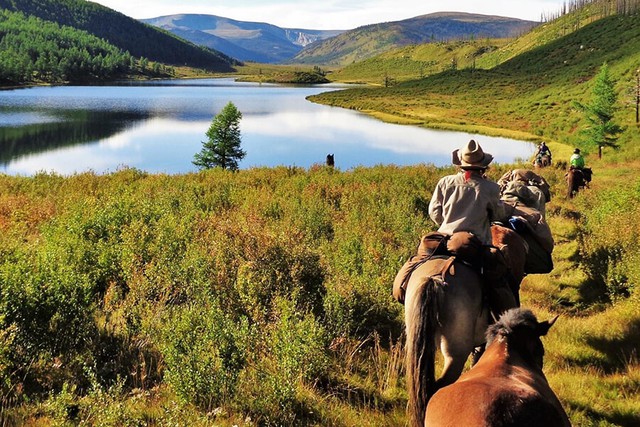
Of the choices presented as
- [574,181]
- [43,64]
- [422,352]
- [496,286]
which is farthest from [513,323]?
[43,64]

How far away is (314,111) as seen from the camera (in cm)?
8519

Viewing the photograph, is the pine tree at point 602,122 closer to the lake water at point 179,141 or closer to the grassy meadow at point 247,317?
the lake water at point 179,141

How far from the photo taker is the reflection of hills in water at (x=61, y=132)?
131 feet

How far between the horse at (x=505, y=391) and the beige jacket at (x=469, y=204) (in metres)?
1.54

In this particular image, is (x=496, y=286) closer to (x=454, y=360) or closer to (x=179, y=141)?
(x=454, y=360)

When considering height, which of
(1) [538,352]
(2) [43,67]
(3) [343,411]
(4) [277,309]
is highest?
(2) [43,67]

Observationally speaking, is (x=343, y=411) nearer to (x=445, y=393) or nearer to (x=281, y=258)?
(x=445, y=393)

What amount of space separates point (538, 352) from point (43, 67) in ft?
577

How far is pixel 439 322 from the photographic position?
3.96 meters

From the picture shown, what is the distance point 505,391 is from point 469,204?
252 centimetres

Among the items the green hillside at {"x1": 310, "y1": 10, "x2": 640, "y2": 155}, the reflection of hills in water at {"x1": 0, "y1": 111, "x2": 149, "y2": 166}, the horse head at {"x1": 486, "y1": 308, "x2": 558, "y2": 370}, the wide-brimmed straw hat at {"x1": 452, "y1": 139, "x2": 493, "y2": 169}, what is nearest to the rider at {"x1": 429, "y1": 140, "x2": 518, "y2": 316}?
the wide-brimmed straw hat at {"x1": 452, "y1": 139, "x2": 493, "y2": 169}

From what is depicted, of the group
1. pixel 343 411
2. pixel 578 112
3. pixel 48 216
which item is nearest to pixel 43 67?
pixel 578 112

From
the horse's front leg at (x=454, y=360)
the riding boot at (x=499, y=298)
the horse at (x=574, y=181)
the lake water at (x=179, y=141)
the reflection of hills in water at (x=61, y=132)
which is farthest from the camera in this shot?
the reflection of hills in water at (x=61, y=132)

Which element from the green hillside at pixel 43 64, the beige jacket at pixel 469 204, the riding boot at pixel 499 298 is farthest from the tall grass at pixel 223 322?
the green hillside at pixel 43 64
